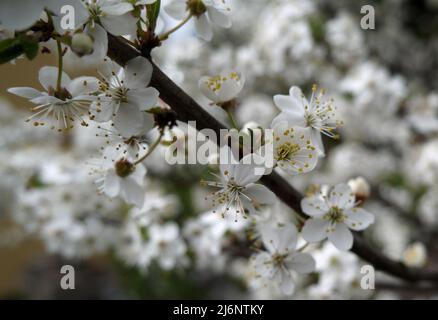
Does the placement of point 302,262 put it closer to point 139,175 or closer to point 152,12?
point 139,175

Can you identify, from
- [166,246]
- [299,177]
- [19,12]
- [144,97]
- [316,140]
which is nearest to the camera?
[19,12]

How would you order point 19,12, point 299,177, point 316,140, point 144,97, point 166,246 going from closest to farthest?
point 19,12 < point 144,97 < point 316,140 < point 166,246 < point 299,177

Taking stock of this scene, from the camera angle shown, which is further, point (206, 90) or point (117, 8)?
point (206, 90)

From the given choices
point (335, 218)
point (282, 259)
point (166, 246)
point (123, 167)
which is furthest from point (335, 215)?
point (166, 246)

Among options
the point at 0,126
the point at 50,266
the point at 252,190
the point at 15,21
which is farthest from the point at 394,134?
the point at 50,266

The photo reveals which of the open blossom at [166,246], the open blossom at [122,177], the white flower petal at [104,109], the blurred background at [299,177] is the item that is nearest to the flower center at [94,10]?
the white flower petal at [104,109]

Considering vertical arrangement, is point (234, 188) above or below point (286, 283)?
above

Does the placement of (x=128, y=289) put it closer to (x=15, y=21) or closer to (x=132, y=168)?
(x=132, y=168)

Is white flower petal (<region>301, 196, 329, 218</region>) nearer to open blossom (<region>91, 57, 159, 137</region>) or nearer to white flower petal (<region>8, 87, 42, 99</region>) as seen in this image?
open blossom (<region>91, 57, 159, 137</region>)
